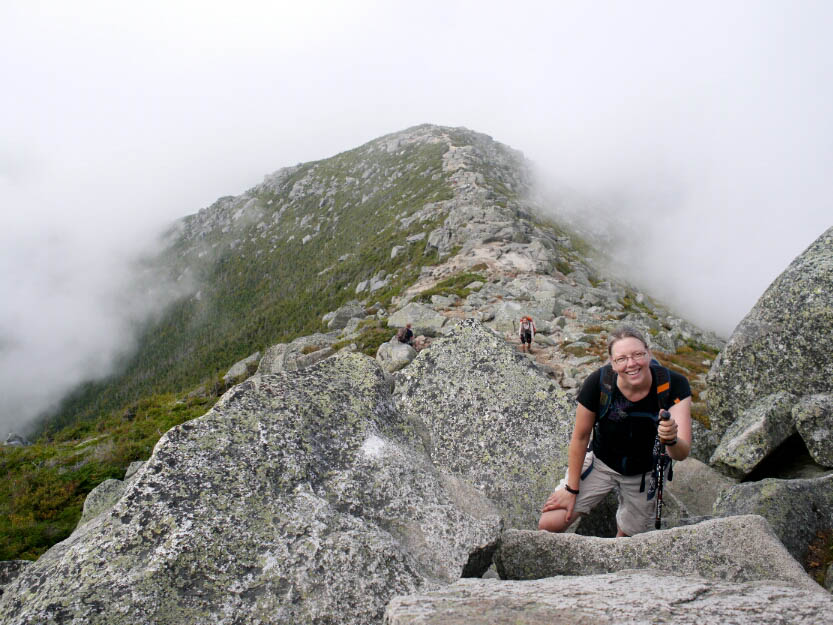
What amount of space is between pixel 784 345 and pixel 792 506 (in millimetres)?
5089

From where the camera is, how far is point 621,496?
531 centimetres

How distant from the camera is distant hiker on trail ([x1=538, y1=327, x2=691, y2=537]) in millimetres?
4598

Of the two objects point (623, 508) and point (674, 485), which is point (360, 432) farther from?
point (674, 485)

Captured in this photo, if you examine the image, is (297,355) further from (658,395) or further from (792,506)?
(792,506)

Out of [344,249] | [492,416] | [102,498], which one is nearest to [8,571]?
[102,498]

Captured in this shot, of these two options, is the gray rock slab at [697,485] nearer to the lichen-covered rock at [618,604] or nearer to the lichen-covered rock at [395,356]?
the lichen-covered rock at [618,604]

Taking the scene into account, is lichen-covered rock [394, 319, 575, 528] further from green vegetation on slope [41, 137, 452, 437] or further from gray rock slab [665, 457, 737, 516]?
green vegetation on slope [41, 137, 452, 437]

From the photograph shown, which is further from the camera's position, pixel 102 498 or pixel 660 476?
pixel 102 498

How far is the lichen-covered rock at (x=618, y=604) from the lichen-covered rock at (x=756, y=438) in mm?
5499

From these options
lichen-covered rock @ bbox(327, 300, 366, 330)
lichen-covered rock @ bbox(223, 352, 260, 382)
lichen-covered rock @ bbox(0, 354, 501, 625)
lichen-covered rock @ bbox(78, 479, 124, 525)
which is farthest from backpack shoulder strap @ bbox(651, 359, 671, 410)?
lichen-covered rock @ bbox(327, 300, 366, 330)

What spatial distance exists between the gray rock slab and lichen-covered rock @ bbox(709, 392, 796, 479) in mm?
216

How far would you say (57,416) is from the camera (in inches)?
4424

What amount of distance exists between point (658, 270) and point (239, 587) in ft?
391

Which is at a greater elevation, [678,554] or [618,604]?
[618,604]
